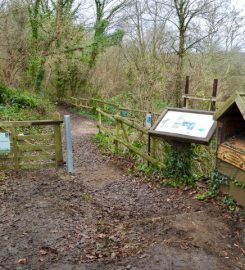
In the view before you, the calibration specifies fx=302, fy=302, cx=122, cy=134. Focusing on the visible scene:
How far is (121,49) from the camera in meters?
22.9

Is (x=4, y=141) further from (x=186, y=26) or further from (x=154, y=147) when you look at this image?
(x=186, y=26)

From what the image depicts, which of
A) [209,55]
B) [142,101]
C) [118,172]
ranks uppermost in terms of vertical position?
[209,55]

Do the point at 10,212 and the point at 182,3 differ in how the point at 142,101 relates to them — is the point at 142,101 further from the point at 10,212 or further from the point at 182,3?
the point at 10,212

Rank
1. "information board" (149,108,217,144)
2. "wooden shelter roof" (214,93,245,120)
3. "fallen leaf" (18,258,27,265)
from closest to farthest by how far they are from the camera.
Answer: "fallen leaf" (18,258,27,265) < "wooden shelter roof" (214,93,245,120) < "information board" (149,108,217,144)

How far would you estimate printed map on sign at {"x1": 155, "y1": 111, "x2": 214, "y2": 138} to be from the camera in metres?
5.30

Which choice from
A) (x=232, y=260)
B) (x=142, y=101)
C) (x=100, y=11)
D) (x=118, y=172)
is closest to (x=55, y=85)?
(x=100, y=11)

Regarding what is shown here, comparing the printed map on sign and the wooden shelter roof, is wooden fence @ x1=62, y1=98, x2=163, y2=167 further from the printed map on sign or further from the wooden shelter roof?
the wooden shelter roof

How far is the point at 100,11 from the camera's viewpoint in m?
22.6

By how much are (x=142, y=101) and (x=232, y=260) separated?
27.0ft

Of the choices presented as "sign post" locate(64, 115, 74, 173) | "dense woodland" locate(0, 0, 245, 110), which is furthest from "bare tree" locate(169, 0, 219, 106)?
"sign post" locate(64, 115, 74, 173)

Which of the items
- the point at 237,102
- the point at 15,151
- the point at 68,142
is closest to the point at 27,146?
the point at 15,151

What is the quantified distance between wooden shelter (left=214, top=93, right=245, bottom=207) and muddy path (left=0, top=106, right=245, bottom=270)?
43 centimetres

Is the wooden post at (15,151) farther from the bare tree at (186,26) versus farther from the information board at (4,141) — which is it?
the bare tree at (186,26)

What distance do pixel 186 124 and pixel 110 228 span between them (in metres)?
2.41
